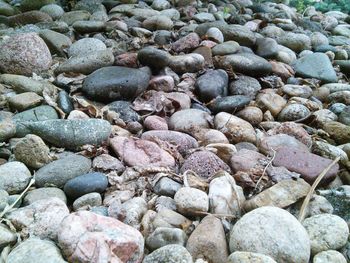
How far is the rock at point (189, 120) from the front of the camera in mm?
3057

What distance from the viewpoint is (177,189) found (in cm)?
231

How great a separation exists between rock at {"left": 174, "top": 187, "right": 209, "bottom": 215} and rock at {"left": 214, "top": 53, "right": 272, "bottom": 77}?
6.44 feet

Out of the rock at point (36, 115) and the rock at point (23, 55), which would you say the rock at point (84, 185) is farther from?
the rock at point (23, 55)

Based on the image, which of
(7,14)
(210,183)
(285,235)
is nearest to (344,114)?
Result: (210,183)

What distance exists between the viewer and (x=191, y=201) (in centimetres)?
213

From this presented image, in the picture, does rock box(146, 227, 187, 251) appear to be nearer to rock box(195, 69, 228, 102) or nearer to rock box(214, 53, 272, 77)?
rock box(195, 69, 228, 102)

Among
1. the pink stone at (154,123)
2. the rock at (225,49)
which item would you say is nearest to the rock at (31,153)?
the pink stone at (154,123)

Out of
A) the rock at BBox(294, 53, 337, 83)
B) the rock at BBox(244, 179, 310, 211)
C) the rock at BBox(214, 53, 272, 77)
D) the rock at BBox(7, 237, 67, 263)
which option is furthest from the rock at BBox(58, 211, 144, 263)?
the rock at BBox(294, 53, 337, 83)

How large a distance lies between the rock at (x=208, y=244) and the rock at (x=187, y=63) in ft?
6.96

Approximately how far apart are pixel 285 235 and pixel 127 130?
1.53 m

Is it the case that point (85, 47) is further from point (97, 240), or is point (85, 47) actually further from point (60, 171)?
point (97, 240)

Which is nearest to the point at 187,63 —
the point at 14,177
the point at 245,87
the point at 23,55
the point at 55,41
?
the point at 245,87

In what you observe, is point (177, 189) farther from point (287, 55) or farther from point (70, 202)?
point (287, 55)

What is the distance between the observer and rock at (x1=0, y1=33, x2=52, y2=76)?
3.53 metres
